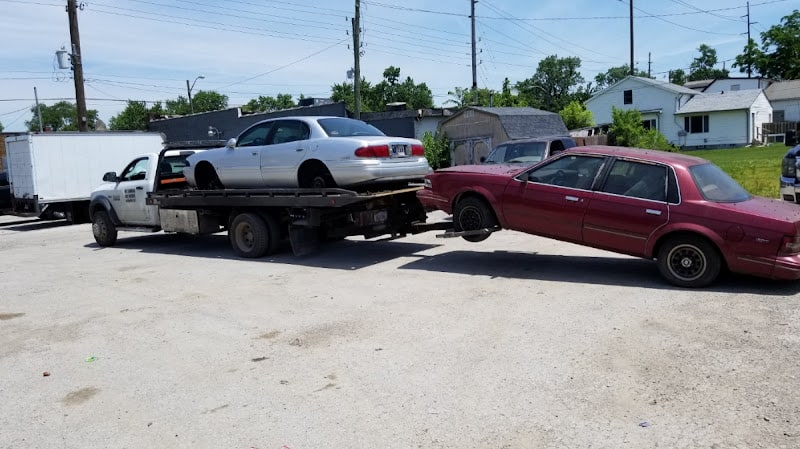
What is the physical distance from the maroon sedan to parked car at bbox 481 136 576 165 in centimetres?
436

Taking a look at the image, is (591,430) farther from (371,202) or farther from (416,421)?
(371,202)

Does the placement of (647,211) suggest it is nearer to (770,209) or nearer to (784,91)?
(770,209)

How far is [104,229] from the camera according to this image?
13227mm

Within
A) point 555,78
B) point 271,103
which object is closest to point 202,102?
point 271,103

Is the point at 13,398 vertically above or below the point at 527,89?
below

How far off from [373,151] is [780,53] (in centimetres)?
8114

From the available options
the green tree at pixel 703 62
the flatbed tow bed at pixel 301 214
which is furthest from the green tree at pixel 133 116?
the green tree at pixel 703 62

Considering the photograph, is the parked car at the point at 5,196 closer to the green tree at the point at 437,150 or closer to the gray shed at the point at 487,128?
the green tree at the point at 437,150

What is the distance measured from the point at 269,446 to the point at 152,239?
11.4 m

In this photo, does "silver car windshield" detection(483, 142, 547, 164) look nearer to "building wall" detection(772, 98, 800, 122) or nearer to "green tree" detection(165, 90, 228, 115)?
"building wall" detection(772, 98, 800, 122)

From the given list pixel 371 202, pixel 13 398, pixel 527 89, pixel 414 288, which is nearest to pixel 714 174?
pixel 414 288

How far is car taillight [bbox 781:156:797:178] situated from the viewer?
11.7 meters

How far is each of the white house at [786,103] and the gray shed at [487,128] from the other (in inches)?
1493

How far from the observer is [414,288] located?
7.77 metres
